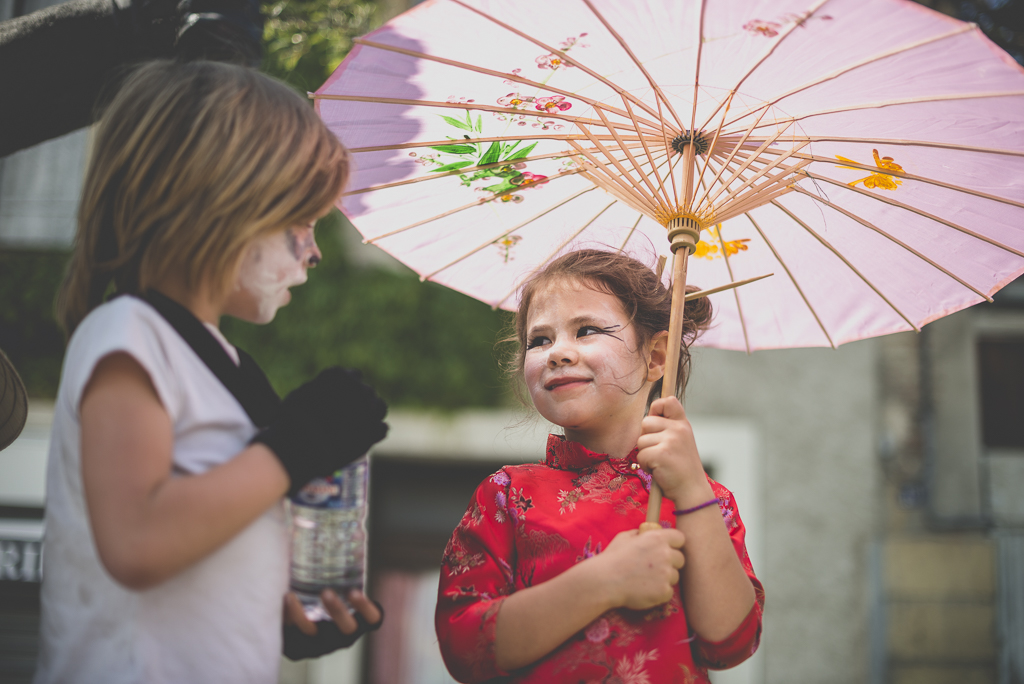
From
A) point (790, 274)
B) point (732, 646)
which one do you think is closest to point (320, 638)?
point (732, 646)

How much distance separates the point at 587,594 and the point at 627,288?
791 millimetres

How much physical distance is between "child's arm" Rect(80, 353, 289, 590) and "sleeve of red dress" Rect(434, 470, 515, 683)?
24.0 inches

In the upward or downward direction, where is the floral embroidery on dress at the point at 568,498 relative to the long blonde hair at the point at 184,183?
downward

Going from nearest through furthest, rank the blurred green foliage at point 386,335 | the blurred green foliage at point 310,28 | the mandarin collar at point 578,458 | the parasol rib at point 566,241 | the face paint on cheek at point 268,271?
the face paint on cheek at point 268,271 → the mandarin collar at point 578,458 → the parasol rib at point 566,241 → the blurred green foliage at point 310,28 → the blurred green foliage at point 386,335

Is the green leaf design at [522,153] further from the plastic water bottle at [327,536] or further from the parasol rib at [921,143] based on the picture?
the plastic water bottle at [327,536]

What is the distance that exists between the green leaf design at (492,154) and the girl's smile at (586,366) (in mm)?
395

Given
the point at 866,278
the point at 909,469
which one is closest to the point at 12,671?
the point at 866,278

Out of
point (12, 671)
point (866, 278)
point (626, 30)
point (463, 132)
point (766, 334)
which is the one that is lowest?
point (12, 671)

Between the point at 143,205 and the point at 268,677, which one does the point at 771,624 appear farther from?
the point at 143,205

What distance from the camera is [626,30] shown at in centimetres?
166

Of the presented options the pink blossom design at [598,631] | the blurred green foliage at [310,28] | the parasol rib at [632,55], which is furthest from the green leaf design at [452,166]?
the blurred green foliage at [310,28]

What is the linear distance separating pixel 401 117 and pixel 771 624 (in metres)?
4.56

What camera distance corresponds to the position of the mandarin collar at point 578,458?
1.70m

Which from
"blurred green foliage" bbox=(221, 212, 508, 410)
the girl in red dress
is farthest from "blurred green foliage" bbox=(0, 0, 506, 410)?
the girl in red dress
